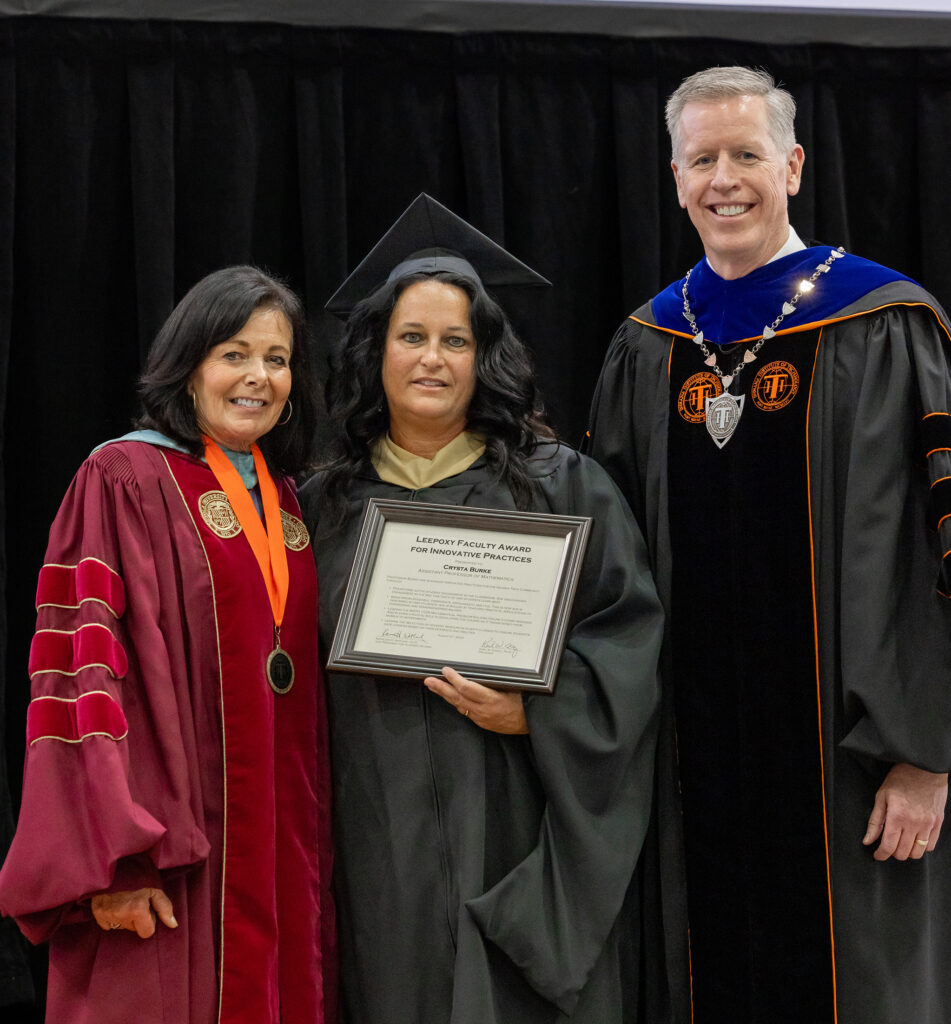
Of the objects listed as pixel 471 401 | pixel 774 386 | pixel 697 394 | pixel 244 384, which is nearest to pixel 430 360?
pixel 471 401

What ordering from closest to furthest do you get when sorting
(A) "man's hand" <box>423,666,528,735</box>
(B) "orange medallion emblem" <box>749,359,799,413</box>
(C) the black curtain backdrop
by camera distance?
(A) "man's hand" <box>423,666,528,735</box> < (B) "orange medallion emblem" <box>749,359,799,413</box> < (C) the black curtain backdrop

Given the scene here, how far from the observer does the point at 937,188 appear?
4203 mm

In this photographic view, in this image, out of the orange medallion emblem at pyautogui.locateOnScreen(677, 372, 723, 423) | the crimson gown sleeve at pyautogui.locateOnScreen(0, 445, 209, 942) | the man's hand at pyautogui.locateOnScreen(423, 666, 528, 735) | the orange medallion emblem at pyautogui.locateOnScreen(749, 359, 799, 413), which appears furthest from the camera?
the orange medallion emblem at pyautogui.locateOnScreen(677, 372, 723, 423)

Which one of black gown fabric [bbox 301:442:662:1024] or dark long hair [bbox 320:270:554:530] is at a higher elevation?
dark long hair [bbox 320:270:554:530]

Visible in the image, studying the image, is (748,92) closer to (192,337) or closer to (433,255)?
(433,255)

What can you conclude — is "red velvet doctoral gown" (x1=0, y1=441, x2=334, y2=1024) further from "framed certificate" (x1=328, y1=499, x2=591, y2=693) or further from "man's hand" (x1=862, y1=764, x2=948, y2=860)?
"man's hand" (x1=862, y1=764, x2=948, y2=860)

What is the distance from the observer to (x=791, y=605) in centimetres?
290

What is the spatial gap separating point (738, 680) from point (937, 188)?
7.23 ft

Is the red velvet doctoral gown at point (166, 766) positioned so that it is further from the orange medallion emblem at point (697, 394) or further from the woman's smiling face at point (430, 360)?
the orange medallion emblem at point (697, 394)

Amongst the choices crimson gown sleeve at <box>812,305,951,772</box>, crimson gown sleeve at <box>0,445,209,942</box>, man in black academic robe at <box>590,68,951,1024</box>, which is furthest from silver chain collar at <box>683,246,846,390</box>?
crimson gown sleeve at <box>0,445,209,942</box>

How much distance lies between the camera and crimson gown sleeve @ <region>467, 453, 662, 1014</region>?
267cm

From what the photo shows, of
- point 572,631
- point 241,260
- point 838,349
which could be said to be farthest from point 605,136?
point 572,631

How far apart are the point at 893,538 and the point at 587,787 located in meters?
0.89

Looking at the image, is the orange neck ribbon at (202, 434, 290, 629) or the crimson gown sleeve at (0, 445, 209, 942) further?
the orange neck ribbon at (202, 434, 290, 629)
